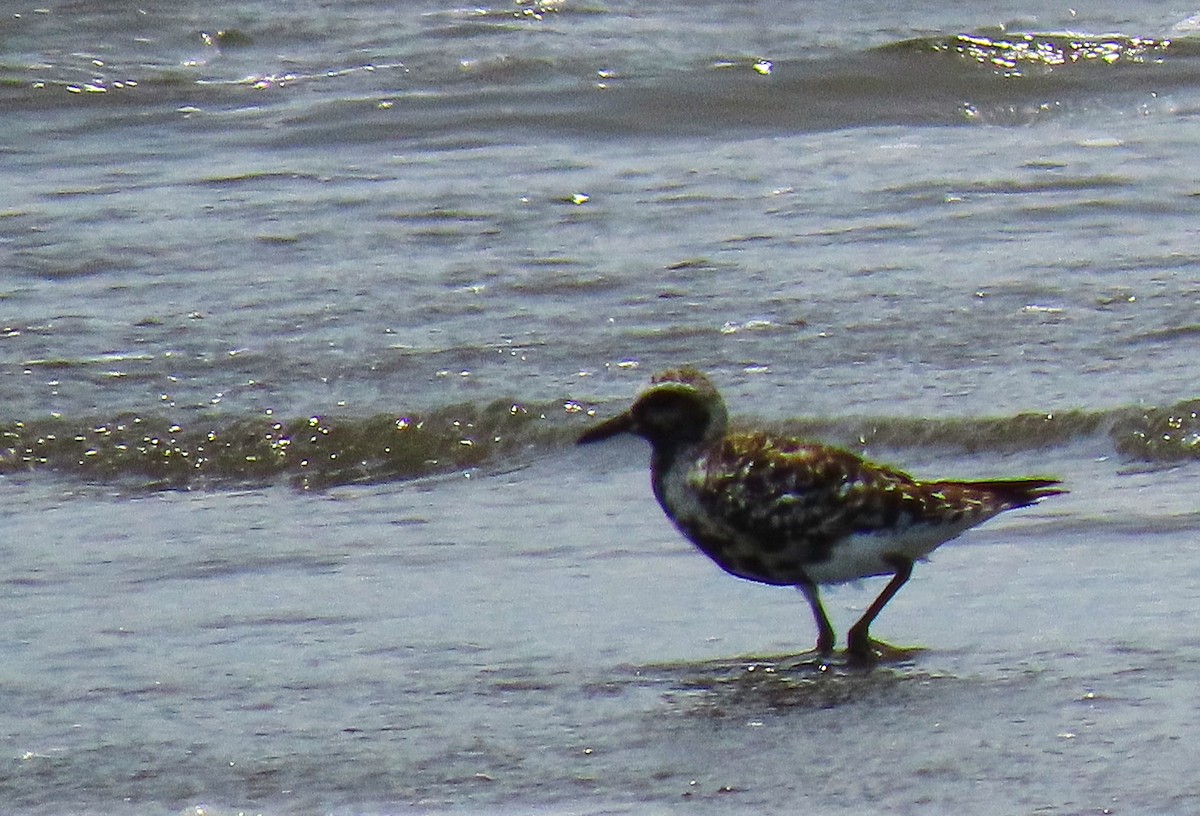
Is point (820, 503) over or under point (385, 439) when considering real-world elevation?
over

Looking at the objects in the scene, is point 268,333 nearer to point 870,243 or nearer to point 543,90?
point 870,243

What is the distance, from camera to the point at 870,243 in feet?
29.9

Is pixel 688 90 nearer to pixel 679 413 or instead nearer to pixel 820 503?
pixel 679 413

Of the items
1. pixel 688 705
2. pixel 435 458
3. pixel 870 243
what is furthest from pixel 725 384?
pixel 688 705

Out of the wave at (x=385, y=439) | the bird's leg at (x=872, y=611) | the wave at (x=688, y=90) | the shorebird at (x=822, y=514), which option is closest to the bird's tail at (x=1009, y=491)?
the shorebird at (x=822, y=514)

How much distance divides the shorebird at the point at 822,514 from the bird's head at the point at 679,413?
13 cm

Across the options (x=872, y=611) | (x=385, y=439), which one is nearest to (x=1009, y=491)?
(x=872, y=611)

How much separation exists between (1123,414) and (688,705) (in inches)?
104

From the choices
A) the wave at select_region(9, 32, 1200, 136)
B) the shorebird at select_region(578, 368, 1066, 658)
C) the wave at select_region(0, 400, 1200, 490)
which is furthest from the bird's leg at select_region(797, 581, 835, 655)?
the wave at select_region(9, 32, 1200, 136)

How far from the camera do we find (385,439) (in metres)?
7.30

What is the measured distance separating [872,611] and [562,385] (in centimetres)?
280

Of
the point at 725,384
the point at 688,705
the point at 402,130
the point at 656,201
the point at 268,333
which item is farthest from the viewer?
the point at 402,130

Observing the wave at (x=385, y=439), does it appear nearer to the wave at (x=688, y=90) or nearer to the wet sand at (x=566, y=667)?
the wet sand at (x=566, y=667)

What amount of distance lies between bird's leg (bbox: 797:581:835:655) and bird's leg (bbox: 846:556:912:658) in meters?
0.04
